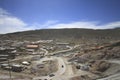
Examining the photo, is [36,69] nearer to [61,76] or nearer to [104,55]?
[61,76]

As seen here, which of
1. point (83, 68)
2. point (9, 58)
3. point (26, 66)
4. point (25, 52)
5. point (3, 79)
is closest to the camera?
point (3, 79)

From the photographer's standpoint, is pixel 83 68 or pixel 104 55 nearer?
pixel 83 68

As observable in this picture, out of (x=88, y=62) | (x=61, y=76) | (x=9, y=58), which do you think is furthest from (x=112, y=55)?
(x=9, y=58)

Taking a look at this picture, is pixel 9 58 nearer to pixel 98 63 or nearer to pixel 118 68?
pixel 98 63

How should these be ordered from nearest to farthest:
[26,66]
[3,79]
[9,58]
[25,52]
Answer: [3,79], [26,66], [9,58], [25,52]

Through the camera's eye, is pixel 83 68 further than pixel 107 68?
Yes

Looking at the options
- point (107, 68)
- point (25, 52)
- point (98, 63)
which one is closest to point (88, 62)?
point (98, 63)

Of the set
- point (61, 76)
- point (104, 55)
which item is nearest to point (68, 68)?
point (61, 76)

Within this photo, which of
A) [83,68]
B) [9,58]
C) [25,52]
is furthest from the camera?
[25,52]

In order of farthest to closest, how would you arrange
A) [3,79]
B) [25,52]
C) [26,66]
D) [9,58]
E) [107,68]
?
1. [25,52]
2. [9,58]
3. [26,66]
4. [107,68]
5. [3,79]
